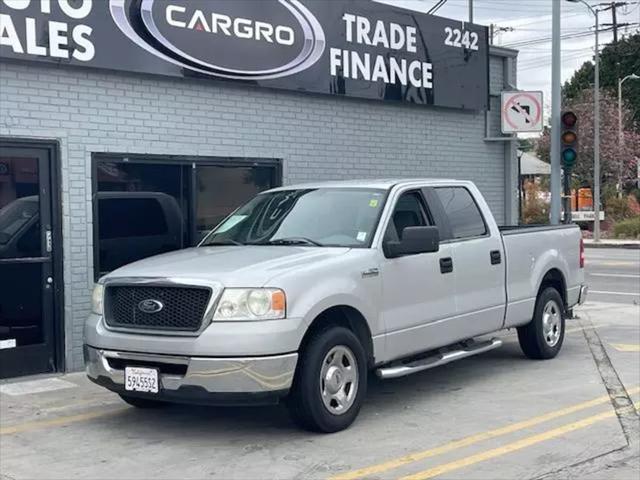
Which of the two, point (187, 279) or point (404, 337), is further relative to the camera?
point (404, 337)

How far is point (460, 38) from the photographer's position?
45.3 ft

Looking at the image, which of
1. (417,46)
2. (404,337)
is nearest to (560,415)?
(404,337)

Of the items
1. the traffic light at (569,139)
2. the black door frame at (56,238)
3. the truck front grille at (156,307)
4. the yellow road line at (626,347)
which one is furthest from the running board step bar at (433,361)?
the traffic light at (569,139)

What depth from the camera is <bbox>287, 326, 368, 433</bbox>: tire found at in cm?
628

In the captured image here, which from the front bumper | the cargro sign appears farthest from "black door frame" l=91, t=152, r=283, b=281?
the front bumper

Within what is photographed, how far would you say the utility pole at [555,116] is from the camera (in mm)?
13875

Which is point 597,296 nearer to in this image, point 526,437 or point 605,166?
point 526,437

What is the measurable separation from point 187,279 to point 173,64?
4309 mm

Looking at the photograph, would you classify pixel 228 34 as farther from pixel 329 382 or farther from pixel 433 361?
pixel 329 382

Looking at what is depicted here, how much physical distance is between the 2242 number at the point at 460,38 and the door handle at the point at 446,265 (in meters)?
6.60

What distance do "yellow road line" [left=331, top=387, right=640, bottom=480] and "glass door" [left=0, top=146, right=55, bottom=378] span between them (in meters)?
4.47

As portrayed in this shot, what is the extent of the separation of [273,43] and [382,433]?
19.1 feet

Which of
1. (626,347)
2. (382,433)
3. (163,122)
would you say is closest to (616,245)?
Answer: (626,347)

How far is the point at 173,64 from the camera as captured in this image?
981cm
